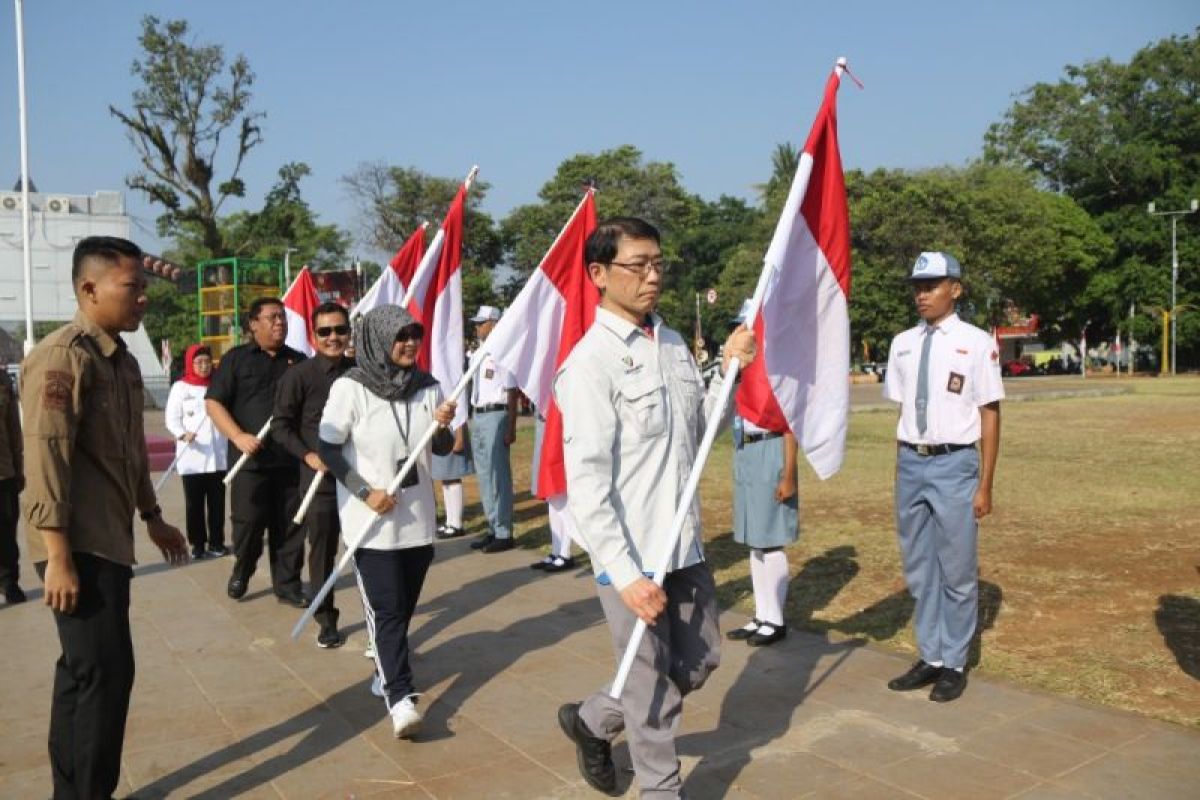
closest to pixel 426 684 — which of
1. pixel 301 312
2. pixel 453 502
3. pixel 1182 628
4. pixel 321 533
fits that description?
pixel 321 533

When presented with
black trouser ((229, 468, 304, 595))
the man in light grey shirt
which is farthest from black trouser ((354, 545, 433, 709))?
black trouser ((229, 468, 304, 595))

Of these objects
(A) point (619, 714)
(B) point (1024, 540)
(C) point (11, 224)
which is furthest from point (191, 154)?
(A) point (619, 714)

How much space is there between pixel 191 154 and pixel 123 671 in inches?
1499

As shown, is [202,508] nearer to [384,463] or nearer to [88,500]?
[384,463]

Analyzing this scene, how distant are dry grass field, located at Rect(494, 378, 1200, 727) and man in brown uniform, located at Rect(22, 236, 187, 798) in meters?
4.13

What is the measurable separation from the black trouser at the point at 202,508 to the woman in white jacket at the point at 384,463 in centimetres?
482

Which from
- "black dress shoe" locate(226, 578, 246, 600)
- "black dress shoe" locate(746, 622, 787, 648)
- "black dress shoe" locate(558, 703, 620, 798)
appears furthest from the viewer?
"black dress shoe" locate(226, 578, 246, 600)

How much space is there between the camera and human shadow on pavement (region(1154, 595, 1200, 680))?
5402mm

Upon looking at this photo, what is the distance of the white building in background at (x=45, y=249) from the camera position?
4722cm

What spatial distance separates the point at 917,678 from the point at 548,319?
3.06 meters

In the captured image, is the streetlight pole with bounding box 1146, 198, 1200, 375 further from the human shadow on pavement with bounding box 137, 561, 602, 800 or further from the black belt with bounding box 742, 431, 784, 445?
the human shadow on pavement with bounding box 137, 561, 602, 800

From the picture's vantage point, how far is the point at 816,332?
450cm

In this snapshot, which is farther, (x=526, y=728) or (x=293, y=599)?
(x=293, y=599)

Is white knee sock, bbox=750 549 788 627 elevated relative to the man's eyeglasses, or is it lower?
lower
